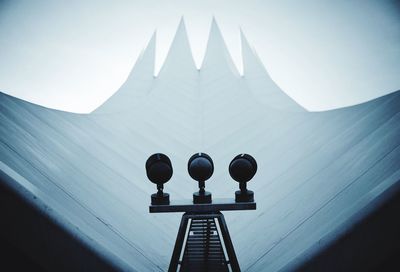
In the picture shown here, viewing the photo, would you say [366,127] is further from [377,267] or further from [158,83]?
[158,83]

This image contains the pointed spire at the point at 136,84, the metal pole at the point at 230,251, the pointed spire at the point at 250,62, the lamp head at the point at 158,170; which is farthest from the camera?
the pointed spire at the point at 250,62

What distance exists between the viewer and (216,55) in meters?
7.88

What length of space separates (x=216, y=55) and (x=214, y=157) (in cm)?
392

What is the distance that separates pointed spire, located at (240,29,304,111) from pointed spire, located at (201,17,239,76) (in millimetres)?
421

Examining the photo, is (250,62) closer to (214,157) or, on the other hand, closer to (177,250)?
(214,157)

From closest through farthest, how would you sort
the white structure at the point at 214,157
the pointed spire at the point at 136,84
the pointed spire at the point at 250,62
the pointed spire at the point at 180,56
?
the white structure at the point at 214,157 < the pointed spire at the point at 136,84 < the pointed spire at the point at 250,62 < the pointed spire at the point at 180,56

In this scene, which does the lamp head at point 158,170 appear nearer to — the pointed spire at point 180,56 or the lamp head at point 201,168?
the lamp head at point 201,168

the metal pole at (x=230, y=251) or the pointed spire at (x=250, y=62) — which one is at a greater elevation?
the pointed spire at (x=250, y=62)

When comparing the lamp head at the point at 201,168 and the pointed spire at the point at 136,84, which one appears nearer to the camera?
the lamp head at the point at 201,168

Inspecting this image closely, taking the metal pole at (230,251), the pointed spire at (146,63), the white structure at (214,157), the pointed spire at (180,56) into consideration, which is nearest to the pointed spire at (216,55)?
the pointed spire at (180,56)

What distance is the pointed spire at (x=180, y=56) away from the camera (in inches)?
298

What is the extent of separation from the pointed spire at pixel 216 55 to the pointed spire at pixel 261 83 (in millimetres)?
421

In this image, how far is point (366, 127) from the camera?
10.4 feet

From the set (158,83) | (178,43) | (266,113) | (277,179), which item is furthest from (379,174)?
(178,43)
